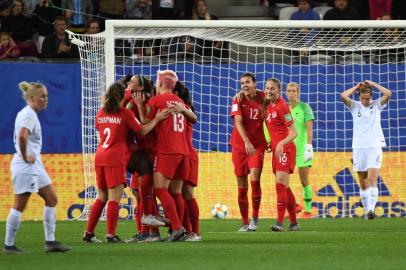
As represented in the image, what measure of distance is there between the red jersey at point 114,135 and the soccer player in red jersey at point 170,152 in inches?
11.7

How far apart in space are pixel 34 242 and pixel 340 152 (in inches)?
343

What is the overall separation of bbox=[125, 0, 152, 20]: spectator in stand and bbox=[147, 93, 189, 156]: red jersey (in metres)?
10.6

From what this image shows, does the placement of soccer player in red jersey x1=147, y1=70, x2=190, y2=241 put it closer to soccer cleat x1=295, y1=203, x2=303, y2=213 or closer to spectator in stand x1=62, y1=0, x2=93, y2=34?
soccer cleat x1=295, y1=203, x2=303, y2=213

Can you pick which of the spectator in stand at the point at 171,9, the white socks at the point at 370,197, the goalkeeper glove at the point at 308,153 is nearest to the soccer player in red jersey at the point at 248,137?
the white socks at the point at 370,197

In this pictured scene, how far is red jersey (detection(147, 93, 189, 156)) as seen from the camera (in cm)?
Result: 1369

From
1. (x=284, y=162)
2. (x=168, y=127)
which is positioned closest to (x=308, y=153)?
(x=284, y=162)

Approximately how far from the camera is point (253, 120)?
642 inches

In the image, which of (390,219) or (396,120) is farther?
(396,120)

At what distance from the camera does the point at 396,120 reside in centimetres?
2186

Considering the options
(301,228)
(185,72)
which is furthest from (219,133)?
(301,228)

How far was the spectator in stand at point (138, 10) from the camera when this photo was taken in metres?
24.1

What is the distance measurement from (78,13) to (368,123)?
7.55 meters

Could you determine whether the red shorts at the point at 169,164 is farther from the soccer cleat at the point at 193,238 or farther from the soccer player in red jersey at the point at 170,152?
the soccer cleat at the point at 193,238

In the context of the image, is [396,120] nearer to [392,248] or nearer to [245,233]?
[245,233]
